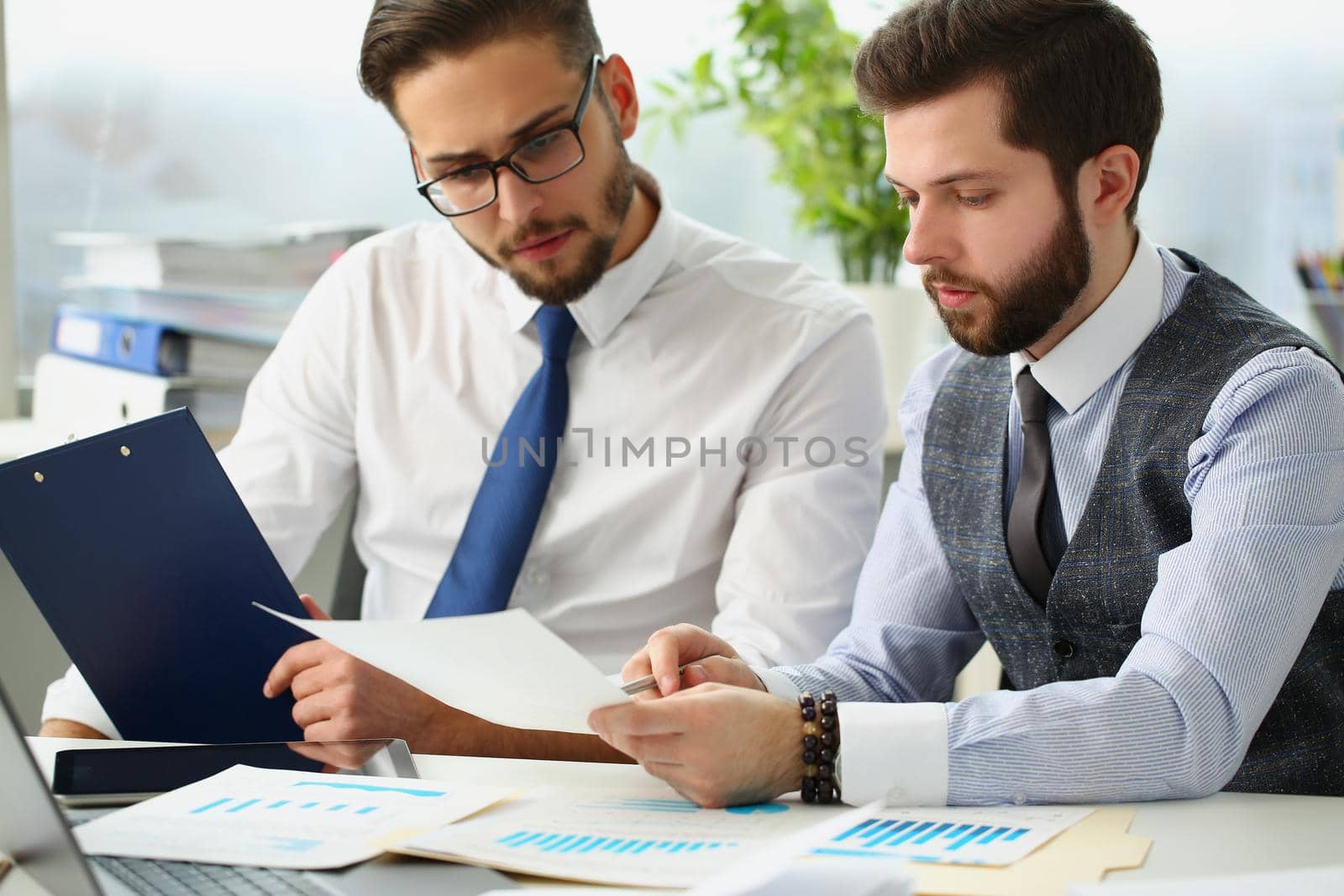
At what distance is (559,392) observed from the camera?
1640mm

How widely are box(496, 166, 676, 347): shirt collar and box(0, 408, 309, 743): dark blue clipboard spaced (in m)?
0.57

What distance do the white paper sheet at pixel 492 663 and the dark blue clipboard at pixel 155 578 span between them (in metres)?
Result: 0.33

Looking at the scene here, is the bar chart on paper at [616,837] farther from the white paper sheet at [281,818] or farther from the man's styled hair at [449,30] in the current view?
the man's styled hair at [449,30]

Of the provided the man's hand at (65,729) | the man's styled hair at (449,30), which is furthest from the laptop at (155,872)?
the man's styled hair at (449,30)

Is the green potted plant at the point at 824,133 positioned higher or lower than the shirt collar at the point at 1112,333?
higher

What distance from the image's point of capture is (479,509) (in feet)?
5.27

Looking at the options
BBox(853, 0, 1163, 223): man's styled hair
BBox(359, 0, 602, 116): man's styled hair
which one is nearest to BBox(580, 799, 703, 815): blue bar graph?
BBox(853, 0, 1163, 223): man's styled hair

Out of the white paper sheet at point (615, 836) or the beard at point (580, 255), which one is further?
the beard at point (580, 255)

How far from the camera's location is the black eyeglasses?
1.54 metres

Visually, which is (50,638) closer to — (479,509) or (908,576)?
(479,509)

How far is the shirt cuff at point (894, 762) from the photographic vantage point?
0.95 m

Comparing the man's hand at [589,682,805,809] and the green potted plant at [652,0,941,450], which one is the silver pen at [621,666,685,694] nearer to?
the man's hand at [589,682,805,809]

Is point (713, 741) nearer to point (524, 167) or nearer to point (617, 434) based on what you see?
point (617, 434)

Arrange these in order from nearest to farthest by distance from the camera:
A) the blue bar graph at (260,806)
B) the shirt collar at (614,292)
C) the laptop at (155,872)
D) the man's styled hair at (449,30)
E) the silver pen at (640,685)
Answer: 1. the laptop at (155,872)
2. the blue bar graph at (260,806)
3. the silver pen at (640,685)
4. the man's styled hair at (449,30)
5. the shirt collar at (614,292)
